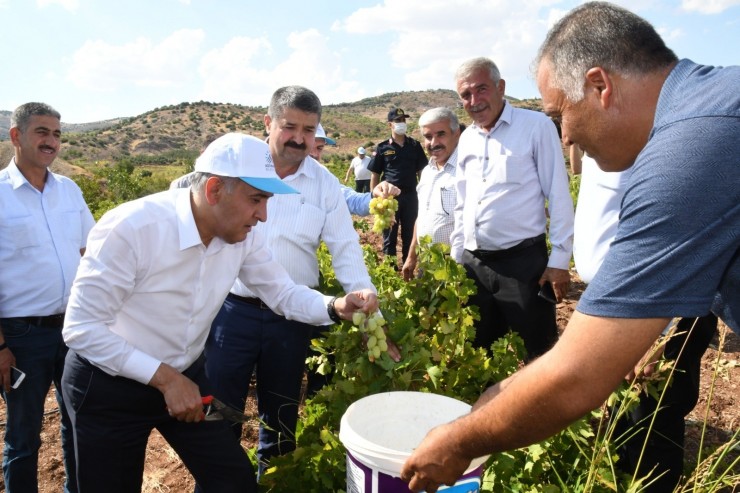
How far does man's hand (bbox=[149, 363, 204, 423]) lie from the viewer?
6.21 ft

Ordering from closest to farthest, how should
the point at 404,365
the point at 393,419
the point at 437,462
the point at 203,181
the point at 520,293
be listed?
the point at 437,462
the point at 393,419
the point at 203,181
the point at 404,365
the point at 520,293

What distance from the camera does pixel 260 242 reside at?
239cm

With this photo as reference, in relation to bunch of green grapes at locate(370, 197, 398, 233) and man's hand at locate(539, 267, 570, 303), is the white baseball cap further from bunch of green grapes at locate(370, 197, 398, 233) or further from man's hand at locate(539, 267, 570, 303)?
man's hand at locate(539, 267, 570, 303)

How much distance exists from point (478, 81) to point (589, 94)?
7.47 feet

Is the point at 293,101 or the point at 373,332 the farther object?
the point at 293,101

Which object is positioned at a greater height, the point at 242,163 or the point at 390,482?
the point at 242,163

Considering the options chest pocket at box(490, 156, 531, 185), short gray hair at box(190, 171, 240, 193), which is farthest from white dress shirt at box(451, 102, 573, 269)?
short gray hair at box(190, 171, 240, 193)

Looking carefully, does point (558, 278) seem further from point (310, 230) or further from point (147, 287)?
point (147, 287)

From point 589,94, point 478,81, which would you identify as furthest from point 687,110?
point 478,81

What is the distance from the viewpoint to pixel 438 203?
14.0ft

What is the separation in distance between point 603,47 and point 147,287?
5.25ft

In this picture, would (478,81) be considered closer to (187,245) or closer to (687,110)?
(187,245)

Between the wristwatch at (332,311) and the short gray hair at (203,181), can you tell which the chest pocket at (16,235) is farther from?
the wristwatch at (332,311)

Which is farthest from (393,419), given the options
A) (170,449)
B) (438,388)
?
(170,449)
